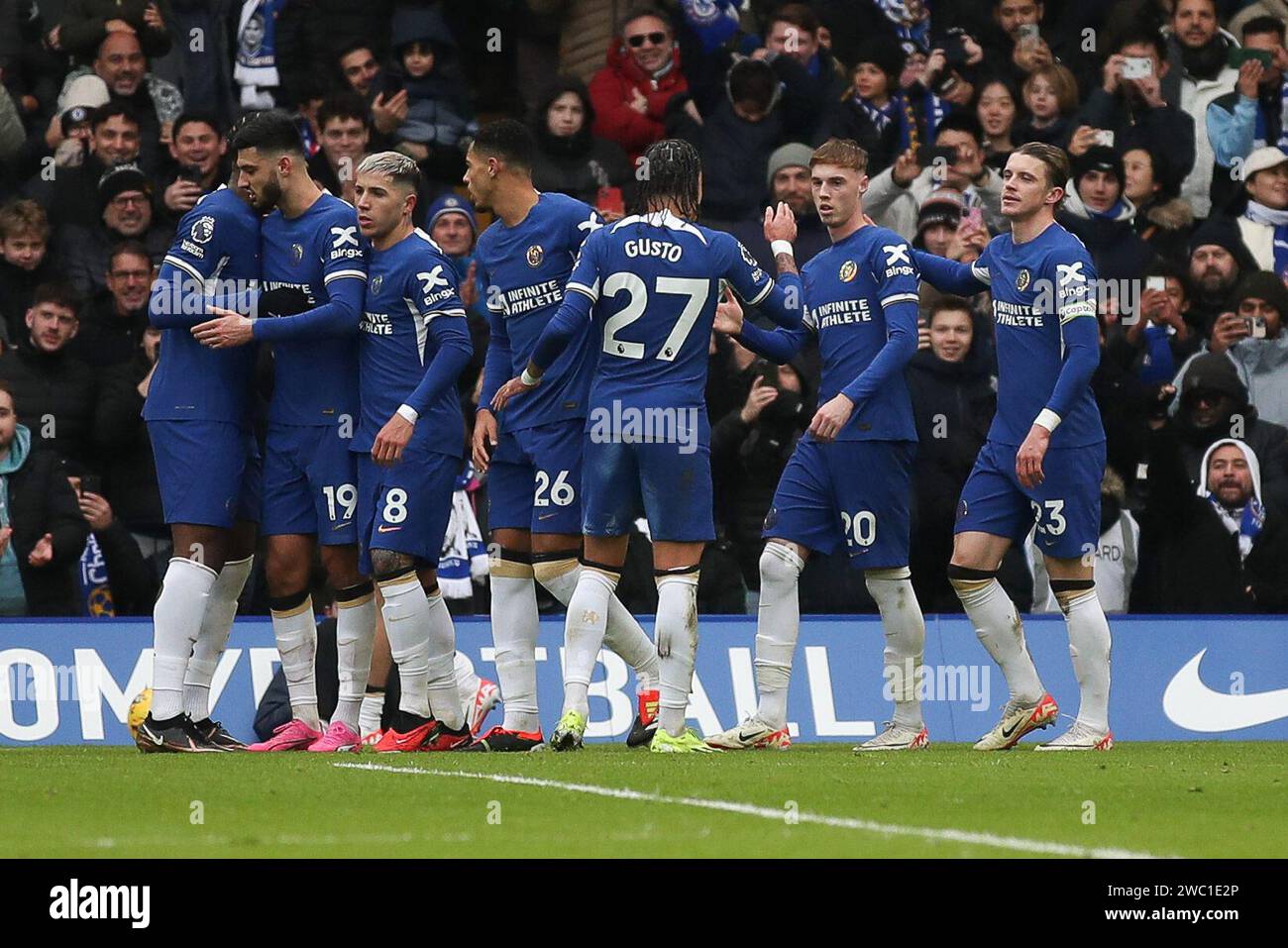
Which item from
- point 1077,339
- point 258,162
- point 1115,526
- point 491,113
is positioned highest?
point 491,113

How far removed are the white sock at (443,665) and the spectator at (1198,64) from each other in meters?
7.15

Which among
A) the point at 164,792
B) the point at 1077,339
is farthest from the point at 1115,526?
the point at 164,792

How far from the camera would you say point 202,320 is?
8.80m

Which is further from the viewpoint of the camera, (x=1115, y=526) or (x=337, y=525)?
(x=1115, y=526)

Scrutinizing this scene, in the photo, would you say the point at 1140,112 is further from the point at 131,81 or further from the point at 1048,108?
the point at 131,81

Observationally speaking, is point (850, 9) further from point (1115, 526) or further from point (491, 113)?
point (1115, 526)

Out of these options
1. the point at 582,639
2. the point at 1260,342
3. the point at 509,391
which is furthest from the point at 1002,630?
the point at 1260,342

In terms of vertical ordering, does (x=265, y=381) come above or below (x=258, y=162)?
below

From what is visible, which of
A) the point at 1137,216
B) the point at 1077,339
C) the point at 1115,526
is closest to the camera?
the point at 1077,339

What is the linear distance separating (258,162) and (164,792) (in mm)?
3235

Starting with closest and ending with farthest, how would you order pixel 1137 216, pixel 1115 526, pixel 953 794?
pixel 953 794
pixel 1115 526
pixel 1137 216

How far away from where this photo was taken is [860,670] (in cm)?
1129

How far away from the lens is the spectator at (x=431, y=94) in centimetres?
1336

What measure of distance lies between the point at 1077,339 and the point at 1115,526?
358 cm
